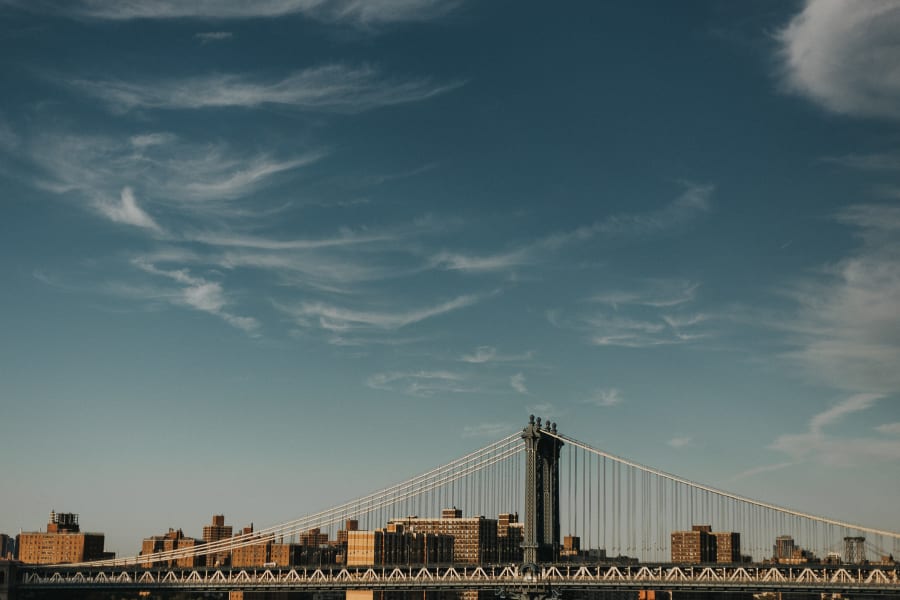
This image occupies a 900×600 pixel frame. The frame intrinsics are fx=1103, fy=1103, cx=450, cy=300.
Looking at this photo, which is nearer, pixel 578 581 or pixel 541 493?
pixel 578 581

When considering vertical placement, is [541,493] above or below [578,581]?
above

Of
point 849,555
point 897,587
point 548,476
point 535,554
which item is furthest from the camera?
point 849,555

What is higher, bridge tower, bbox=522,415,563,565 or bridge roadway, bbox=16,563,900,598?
bridge tower, bbox=522,415,563,565

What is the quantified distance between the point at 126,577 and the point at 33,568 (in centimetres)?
1526

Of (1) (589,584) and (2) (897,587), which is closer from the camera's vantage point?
(2) (897,587)

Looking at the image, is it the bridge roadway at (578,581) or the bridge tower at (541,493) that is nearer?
the bridge roadway at (578,581)

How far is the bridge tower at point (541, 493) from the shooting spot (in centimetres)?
11500

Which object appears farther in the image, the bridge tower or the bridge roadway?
the bridge tower

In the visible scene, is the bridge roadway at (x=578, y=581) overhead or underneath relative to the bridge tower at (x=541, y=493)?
underneath

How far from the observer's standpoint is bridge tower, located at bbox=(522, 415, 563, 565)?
4528 inches

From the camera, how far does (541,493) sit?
4712 inches

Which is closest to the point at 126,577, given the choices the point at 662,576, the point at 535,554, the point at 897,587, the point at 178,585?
the point at 178,585

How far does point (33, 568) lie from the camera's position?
142 m

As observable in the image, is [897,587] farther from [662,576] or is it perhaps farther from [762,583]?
[662,576]
